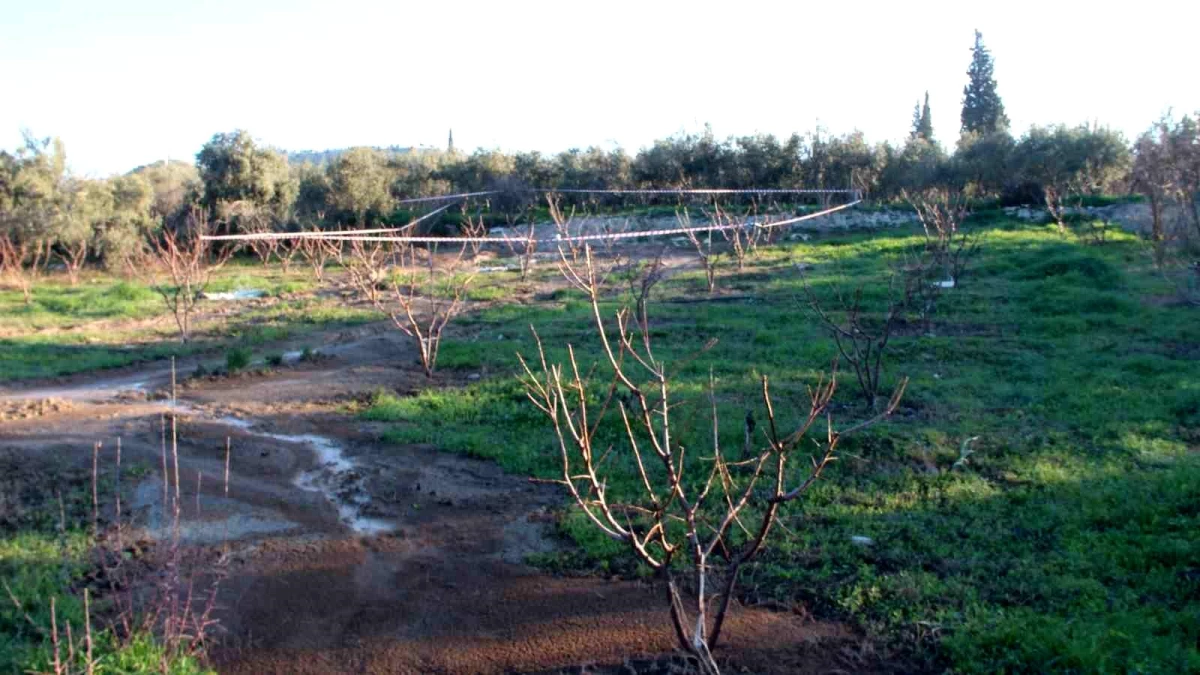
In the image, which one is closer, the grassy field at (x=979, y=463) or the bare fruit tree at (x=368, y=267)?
the grassy field at (x=979, y=463)

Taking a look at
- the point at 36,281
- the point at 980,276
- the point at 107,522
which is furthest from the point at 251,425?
the point at 36,281

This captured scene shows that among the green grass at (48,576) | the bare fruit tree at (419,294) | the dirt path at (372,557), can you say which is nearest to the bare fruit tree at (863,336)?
the dirt path at (372,557)

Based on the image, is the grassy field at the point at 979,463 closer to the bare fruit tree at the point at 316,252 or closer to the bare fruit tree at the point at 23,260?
the bare fruit tree at the point at 316,252

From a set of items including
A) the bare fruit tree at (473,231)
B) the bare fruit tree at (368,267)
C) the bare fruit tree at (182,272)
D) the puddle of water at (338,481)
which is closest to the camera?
the puddle of water at (338,481)

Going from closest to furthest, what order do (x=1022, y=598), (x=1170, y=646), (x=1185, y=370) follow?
(x=1170, y=646), (x=1022, y=598), (x=1185, y=370)

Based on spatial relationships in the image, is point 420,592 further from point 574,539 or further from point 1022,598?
point 1022,598

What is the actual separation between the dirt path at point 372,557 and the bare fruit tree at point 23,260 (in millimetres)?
10866

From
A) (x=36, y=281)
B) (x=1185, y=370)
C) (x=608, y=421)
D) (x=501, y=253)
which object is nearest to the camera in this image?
(x=608, y=421)

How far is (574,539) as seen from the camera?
6.19m

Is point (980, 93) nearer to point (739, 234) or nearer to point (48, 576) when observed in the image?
point (739, 234)

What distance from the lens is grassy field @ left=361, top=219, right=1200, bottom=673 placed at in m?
4.86

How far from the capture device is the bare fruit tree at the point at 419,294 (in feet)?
39.2

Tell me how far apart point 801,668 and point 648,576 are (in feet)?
4.15

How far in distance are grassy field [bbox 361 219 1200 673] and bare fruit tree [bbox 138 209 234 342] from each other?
14.9 ft
